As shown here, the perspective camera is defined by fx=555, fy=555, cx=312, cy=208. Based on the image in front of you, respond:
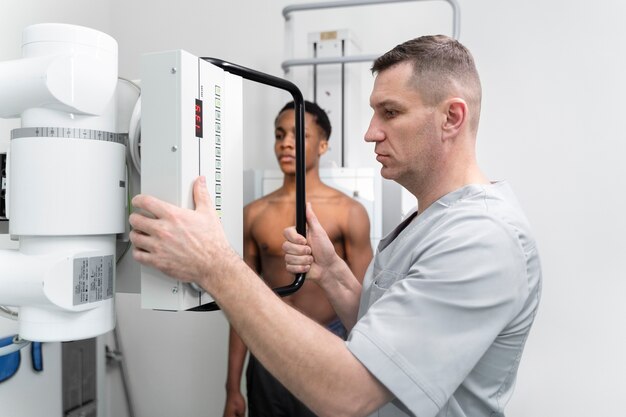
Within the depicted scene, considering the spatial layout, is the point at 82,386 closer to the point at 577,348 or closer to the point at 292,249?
the point at 292,249

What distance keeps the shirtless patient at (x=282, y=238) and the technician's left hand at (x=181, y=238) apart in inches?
49.4

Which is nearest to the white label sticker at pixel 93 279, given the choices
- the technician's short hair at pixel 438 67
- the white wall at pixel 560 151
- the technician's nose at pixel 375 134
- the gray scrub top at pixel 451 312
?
the gray scrub top at pixel 451 312

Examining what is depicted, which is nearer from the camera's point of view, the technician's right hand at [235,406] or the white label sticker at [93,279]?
the white label sticker at [93,279]

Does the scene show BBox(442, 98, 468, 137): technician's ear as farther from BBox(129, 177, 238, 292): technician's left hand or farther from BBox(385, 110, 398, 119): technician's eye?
BBox(129, 177, 238, 292): technician's left hand

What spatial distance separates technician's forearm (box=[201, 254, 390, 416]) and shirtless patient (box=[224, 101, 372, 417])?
3.98 ft

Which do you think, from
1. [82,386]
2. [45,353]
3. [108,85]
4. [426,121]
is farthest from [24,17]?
[426,121]

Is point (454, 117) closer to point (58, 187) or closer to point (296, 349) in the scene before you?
point (296, 349)

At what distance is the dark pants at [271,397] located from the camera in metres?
2.01

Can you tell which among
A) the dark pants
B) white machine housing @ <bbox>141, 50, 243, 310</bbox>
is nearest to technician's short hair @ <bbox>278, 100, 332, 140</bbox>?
the dark pants

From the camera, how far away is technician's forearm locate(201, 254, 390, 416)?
77 cm

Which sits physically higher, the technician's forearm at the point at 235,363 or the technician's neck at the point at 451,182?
the technician's neck at the point at 451,182

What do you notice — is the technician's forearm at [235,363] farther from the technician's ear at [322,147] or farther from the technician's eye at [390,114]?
the technician's eye at [390,114]

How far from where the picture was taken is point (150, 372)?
2.78 meters

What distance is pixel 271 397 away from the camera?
2.04 metres
